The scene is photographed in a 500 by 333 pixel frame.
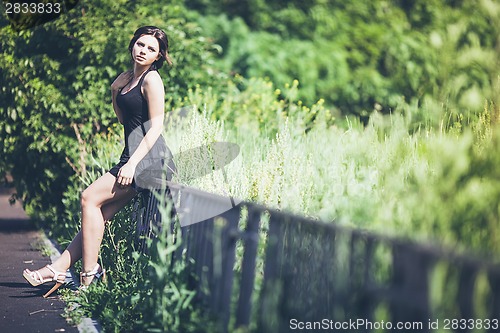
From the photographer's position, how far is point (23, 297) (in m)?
7.79

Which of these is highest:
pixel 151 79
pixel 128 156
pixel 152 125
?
pixel 151 79

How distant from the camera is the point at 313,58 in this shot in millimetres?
25781

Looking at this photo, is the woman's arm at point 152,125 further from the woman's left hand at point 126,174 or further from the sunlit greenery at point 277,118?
the sunlit greenery at point 277,118

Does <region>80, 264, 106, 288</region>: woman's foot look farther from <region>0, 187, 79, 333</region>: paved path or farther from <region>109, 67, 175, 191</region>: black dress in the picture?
<region>109, 67, 175, 191</region>: black dress

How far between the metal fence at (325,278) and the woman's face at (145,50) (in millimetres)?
1513

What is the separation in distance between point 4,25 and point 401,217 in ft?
31.1

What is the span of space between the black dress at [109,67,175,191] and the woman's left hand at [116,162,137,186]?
2.6 inches

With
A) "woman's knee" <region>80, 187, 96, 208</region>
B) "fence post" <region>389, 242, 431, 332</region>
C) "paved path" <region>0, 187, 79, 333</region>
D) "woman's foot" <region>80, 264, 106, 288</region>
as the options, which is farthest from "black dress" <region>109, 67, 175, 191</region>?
"fence post" <region>389, 242, 431, 332</region>

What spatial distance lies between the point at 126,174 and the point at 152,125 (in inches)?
16.4

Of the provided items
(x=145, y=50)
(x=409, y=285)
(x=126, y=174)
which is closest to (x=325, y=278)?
(x=409, y=285)

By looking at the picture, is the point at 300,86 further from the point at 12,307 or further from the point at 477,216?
the point at 477,216

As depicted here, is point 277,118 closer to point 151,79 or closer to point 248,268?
point 151,79

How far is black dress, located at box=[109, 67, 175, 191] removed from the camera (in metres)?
7.48

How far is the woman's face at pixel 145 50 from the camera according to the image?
7621mm
